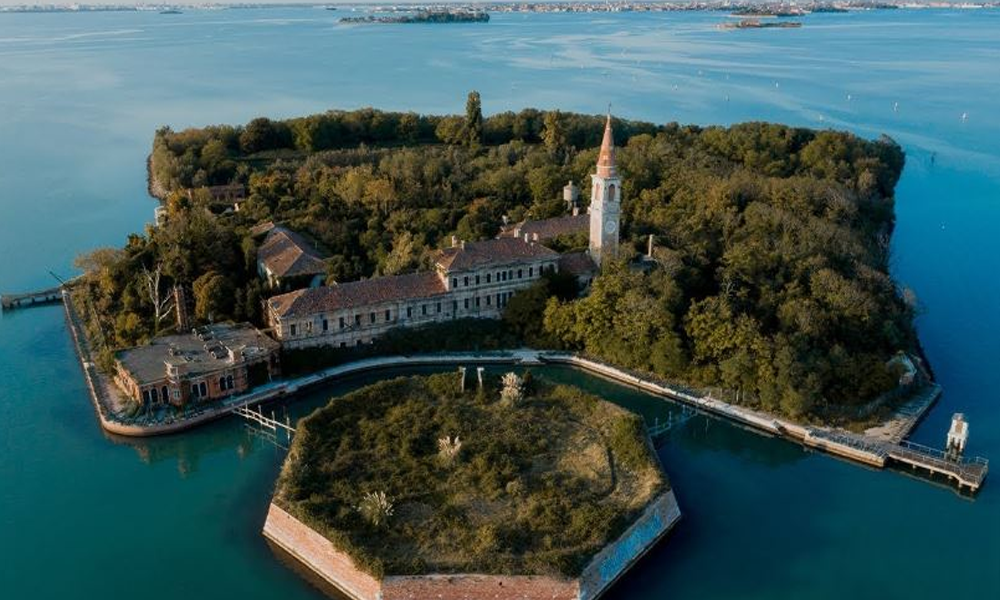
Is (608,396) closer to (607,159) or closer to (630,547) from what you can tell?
(630,547)

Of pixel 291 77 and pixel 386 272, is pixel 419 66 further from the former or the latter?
pixel 386 272

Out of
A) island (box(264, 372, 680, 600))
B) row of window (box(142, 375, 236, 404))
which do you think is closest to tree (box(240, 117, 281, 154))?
row of window (box(142, 375, 236, 404))

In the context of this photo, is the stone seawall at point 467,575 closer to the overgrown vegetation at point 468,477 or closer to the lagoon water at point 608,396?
the overgrown vegetation at point 468,477

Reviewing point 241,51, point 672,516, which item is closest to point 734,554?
point 672,516

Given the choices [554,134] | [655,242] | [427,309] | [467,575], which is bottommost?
[427,309]

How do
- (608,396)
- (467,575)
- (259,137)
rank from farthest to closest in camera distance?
(259,137) → (608,396) → (467,575)

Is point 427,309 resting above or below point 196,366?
above

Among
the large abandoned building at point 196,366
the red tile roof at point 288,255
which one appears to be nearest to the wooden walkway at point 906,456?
the large abandoned building at point 196,366

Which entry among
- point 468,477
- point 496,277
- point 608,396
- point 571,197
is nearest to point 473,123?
point 571,197
